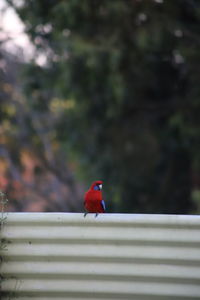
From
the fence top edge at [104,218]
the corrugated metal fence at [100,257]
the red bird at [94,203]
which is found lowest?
the corrugated metal fence at [100,257]

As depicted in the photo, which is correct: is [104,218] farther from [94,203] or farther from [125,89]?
[125,89]

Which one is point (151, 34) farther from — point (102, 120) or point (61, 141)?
point (61, 141)

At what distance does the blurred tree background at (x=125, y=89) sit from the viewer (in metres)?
13.5

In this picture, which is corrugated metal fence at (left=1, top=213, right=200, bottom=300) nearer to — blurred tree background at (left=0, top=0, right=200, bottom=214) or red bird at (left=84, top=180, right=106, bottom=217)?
red bird at (left=84, top=180, right=106, bottom=217)

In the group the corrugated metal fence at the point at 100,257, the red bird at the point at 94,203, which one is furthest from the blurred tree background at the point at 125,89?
the corrugated metal fence at the point at 100,257

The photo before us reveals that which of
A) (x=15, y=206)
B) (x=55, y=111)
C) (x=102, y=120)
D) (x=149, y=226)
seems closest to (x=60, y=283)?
(x=149, y=226)

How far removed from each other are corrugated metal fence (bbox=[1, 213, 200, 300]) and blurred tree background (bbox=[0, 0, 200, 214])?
8.86 meters

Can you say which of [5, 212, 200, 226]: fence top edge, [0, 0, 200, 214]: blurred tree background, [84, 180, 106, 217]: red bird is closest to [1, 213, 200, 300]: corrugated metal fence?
[5, 212, 200, 226]: fence top edge

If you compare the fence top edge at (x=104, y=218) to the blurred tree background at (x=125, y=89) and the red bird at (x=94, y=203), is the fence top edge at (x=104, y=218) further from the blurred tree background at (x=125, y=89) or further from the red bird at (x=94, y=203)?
the blurred tree background at (x=125, y=89)

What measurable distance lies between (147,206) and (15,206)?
670 centimetres

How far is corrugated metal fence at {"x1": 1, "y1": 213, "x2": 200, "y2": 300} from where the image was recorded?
3.98 meters

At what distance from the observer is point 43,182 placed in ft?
73.3

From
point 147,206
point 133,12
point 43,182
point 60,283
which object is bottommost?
point 60,283

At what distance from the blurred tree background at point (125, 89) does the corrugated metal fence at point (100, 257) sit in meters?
8.86
